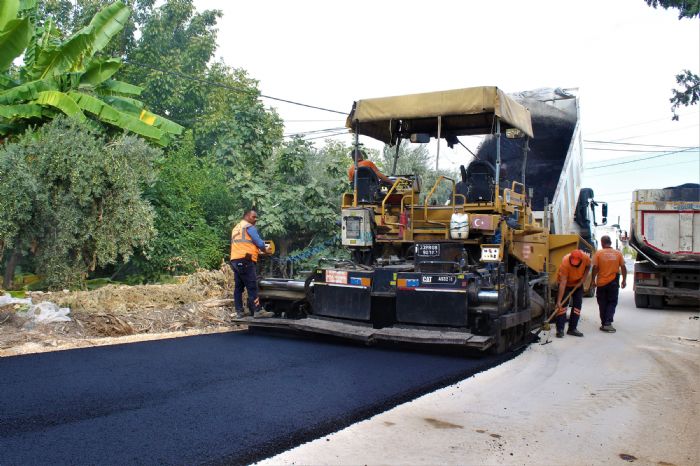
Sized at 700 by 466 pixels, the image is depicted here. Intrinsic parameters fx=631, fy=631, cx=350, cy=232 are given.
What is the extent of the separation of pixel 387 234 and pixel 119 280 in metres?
6.04

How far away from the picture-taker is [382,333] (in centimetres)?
584

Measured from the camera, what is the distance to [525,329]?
6.72 m

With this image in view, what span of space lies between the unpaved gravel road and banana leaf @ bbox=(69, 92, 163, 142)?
294 inches

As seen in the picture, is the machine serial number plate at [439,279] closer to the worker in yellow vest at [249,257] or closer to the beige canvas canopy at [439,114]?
the beige canvas canopy at [439,114]

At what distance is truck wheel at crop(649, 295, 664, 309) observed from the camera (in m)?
11.8

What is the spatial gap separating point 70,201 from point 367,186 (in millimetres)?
4422

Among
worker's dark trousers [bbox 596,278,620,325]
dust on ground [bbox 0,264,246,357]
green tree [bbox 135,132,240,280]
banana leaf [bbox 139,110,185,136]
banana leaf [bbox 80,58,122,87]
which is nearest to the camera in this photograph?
dust on ground [bbox 0,264,246,357]

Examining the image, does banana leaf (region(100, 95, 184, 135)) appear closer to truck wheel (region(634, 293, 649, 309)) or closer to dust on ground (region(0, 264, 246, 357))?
dust on ground (region(0, 264, 246, 357))

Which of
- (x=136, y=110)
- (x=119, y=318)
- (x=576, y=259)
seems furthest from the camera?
(x=136, y=110)

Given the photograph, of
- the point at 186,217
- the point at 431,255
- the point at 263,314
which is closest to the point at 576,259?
the point at 431,255

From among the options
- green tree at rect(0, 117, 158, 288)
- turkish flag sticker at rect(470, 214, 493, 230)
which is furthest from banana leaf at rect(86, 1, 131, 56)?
turkish flag sticker at rect(470, 214, 493, 230)

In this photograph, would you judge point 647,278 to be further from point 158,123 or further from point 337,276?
point 158,123

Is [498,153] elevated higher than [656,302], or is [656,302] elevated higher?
[498,153]

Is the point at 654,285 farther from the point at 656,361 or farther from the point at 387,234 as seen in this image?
the point at 387,234
